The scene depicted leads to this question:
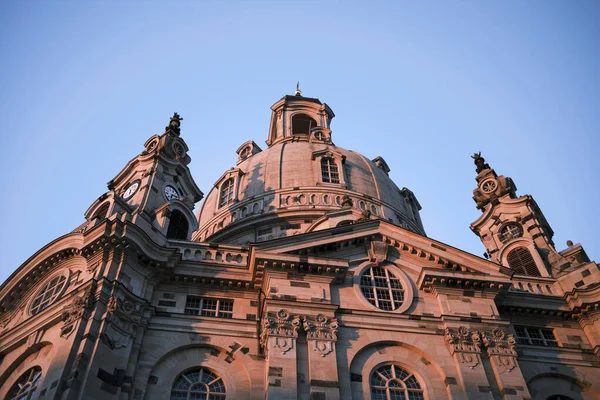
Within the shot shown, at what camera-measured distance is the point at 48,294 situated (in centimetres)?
3052

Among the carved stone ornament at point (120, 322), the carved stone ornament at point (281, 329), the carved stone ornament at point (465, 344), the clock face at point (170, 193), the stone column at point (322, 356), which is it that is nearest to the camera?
the stone column at point (322, 356)

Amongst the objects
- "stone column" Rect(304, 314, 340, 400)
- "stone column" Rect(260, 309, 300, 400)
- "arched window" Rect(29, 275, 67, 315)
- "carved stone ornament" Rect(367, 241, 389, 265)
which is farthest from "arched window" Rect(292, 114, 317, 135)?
"stone column" Rect(260, 309, 300, 400)

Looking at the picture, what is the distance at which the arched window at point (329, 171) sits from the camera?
2024 inches

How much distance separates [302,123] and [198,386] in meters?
46.6

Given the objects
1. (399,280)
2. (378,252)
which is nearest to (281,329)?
(399,280)

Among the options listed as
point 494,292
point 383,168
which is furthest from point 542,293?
point 383,168

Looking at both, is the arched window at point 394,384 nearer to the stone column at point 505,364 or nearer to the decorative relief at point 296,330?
the decorative relief at point 296,330

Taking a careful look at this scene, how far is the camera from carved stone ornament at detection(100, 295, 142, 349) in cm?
2582

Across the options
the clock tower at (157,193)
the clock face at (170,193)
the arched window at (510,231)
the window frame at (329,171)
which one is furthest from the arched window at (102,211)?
the arched window at (510,231)

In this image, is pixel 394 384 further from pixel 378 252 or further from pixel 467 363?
pixel 378 252

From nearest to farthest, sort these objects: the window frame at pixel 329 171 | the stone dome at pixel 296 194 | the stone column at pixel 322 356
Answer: the stone column at pixel 322 356 < the stone dome at pixel 296 194 < the window frame at pixel 329 171

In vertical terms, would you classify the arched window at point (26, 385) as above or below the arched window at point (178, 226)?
below

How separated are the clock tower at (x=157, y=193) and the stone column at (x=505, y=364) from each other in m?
16.6

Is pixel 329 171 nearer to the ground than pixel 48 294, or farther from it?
farther from it
